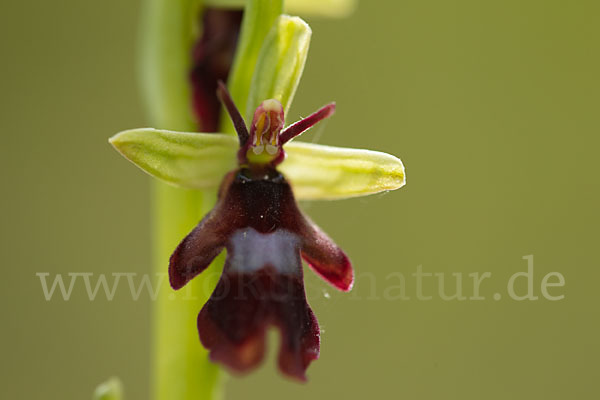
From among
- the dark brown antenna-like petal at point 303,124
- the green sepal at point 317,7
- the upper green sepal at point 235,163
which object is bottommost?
the upper green sepal at point 235,163

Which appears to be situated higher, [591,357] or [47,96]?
[47,96]

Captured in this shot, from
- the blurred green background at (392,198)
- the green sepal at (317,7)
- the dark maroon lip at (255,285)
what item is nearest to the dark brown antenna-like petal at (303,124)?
the dark maroon lip at (255,285)

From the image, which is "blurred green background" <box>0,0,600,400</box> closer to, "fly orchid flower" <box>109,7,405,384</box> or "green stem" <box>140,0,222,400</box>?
"green stem" <box>140,0,222,400</box>

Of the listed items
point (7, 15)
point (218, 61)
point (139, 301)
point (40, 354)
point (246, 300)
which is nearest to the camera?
point (246, 300)

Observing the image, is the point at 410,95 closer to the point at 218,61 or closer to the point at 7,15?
the point at 7,15

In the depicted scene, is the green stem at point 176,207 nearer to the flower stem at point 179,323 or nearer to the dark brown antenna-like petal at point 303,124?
the flower stem at point 179,323

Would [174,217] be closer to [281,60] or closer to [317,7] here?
[281,60]

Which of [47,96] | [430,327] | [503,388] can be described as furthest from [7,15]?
[503,388]

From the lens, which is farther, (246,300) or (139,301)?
(139,301)
